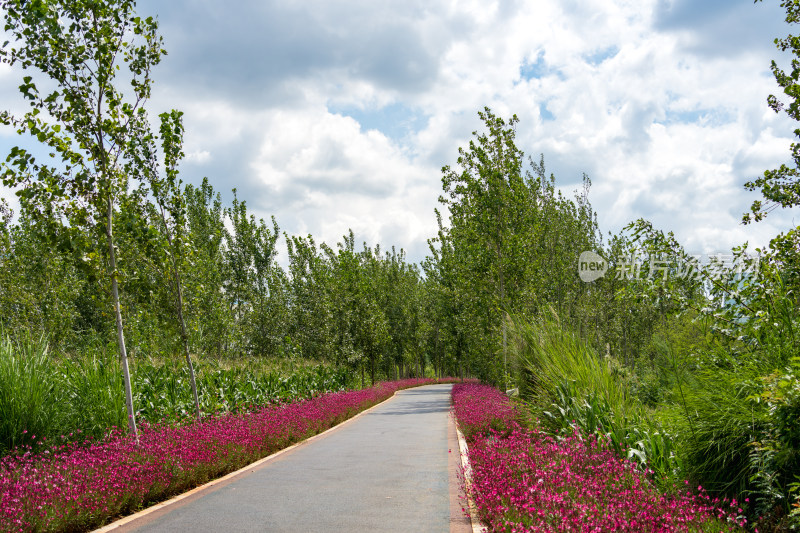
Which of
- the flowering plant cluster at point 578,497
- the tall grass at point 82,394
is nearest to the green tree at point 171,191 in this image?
the tall grass at point 82,394

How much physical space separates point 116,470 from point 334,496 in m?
2.66

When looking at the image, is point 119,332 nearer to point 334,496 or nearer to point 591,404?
point 334,496

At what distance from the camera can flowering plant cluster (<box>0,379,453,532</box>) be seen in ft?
19.0

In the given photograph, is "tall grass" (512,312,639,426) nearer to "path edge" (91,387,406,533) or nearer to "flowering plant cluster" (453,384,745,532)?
"flowering plant cluster" (453,384,745,532)

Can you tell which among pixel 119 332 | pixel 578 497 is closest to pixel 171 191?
pixel 119 332

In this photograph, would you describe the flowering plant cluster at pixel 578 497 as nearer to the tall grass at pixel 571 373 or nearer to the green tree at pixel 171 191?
the tall grass at pixel 571 373

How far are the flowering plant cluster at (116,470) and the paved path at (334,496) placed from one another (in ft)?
1.19

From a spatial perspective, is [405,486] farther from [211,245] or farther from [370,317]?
[211,245]

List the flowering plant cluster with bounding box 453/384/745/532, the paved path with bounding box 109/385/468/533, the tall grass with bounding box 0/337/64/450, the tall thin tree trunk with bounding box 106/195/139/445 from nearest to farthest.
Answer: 1. the flowering plant cluster with bounding box 453/384/745/532
2. the paved path with bounding box 109/385/468/533
3. the tall thin tree trunk with bounding box 106/195/139/445
4. the tall grass with bounding box 0/337/64/450

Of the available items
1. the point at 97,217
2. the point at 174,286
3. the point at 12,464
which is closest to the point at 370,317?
the point at 174,286

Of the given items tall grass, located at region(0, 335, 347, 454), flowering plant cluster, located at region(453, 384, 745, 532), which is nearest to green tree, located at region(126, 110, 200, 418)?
tall grass, located at region(0, 335, 347, 454)

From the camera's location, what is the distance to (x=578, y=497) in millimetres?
5133

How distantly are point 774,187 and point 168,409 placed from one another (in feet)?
37.5

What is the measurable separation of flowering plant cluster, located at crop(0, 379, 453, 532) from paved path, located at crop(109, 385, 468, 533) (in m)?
0.36
